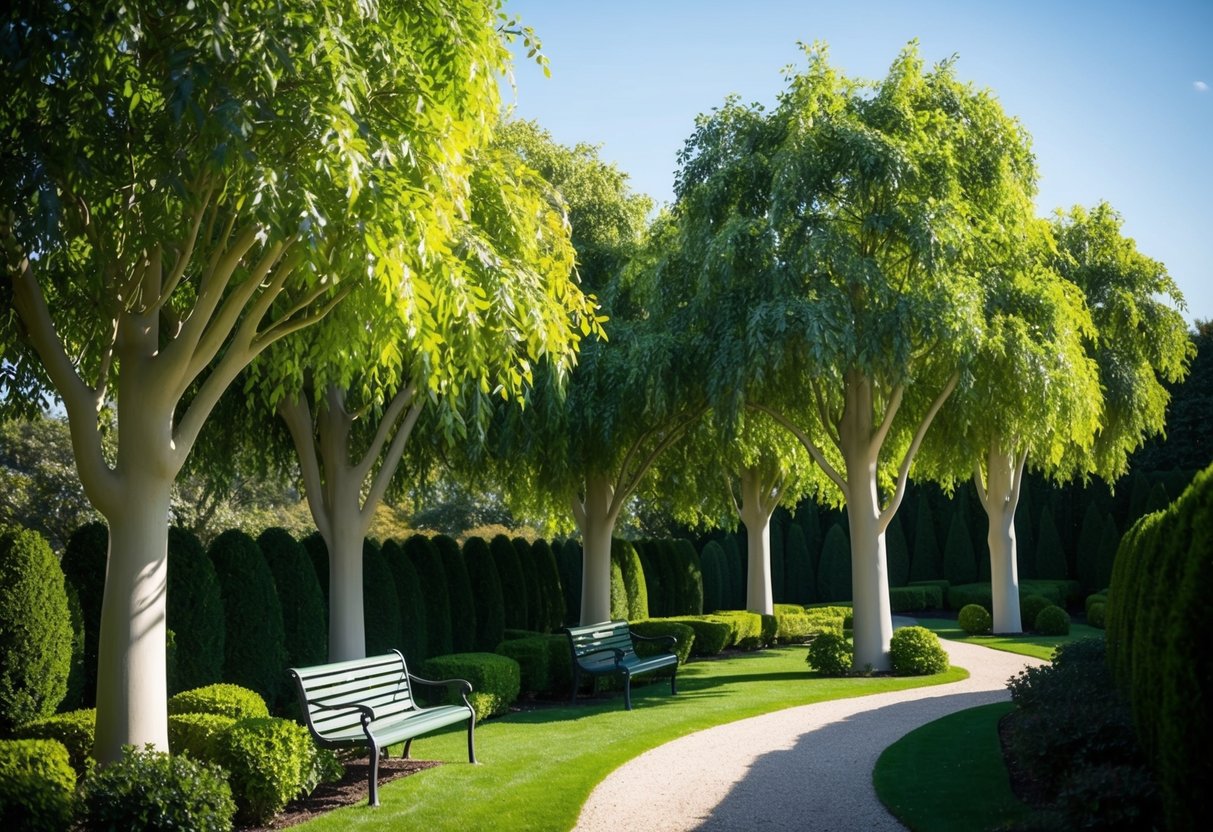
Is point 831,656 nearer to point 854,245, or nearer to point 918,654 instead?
point 918,654

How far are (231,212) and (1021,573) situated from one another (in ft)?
109

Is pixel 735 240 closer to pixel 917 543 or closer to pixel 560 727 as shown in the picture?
pixel 560 727

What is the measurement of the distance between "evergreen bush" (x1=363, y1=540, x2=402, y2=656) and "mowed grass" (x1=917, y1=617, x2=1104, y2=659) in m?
11.4

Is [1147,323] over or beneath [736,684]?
over

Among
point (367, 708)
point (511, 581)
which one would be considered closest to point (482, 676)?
point (367, 708)

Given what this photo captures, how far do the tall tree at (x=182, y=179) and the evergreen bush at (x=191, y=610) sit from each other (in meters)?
3.06

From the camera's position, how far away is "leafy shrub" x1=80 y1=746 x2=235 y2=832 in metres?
6.80

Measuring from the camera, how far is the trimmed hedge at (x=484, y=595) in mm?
17844

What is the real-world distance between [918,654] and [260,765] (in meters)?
11.8

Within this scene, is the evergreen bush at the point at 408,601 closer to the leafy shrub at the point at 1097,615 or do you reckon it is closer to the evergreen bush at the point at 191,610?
the evergreen bush at the point at 191,610

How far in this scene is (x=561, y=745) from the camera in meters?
11.1

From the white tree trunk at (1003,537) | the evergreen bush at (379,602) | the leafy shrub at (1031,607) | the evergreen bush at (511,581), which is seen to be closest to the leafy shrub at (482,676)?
the evergreen bush at (379,602)

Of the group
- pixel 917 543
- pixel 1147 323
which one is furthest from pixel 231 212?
pixel 917 543

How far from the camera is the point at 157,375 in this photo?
816cm
